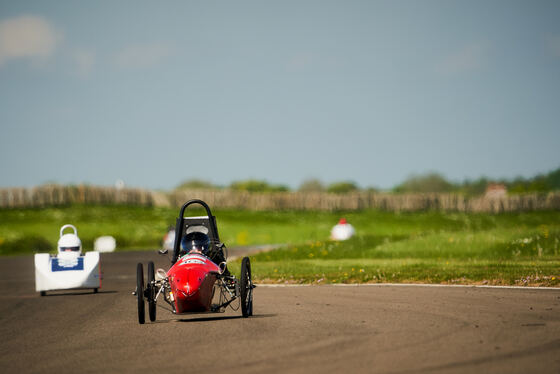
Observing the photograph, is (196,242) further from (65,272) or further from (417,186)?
→ (417,186)

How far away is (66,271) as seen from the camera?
1780 centimetres

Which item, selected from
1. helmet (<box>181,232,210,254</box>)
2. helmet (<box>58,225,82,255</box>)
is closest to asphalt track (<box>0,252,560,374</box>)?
helmet (<box>181,232,210,254</box>)

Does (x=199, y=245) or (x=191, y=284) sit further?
(x=199, y=245)

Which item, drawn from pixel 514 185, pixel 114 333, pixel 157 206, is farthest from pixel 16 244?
pixel 514 185

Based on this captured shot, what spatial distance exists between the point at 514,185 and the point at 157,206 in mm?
115800

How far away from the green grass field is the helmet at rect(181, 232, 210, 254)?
6.82 metres

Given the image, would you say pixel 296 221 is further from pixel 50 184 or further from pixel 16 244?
pixel 16 244

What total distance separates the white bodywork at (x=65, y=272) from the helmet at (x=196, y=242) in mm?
5334

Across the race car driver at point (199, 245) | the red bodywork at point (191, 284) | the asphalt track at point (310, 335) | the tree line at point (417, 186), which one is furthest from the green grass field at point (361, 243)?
the tree line at point (417, 186)

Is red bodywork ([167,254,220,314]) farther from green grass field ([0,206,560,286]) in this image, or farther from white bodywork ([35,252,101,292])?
green grass field ([0,206,560,286])

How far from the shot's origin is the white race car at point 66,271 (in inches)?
697

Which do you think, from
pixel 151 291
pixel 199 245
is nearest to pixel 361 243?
pixel 199 245

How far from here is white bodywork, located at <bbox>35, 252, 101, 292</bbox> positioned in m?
17.7

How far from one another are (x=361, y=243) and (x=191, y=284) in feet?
65.6
